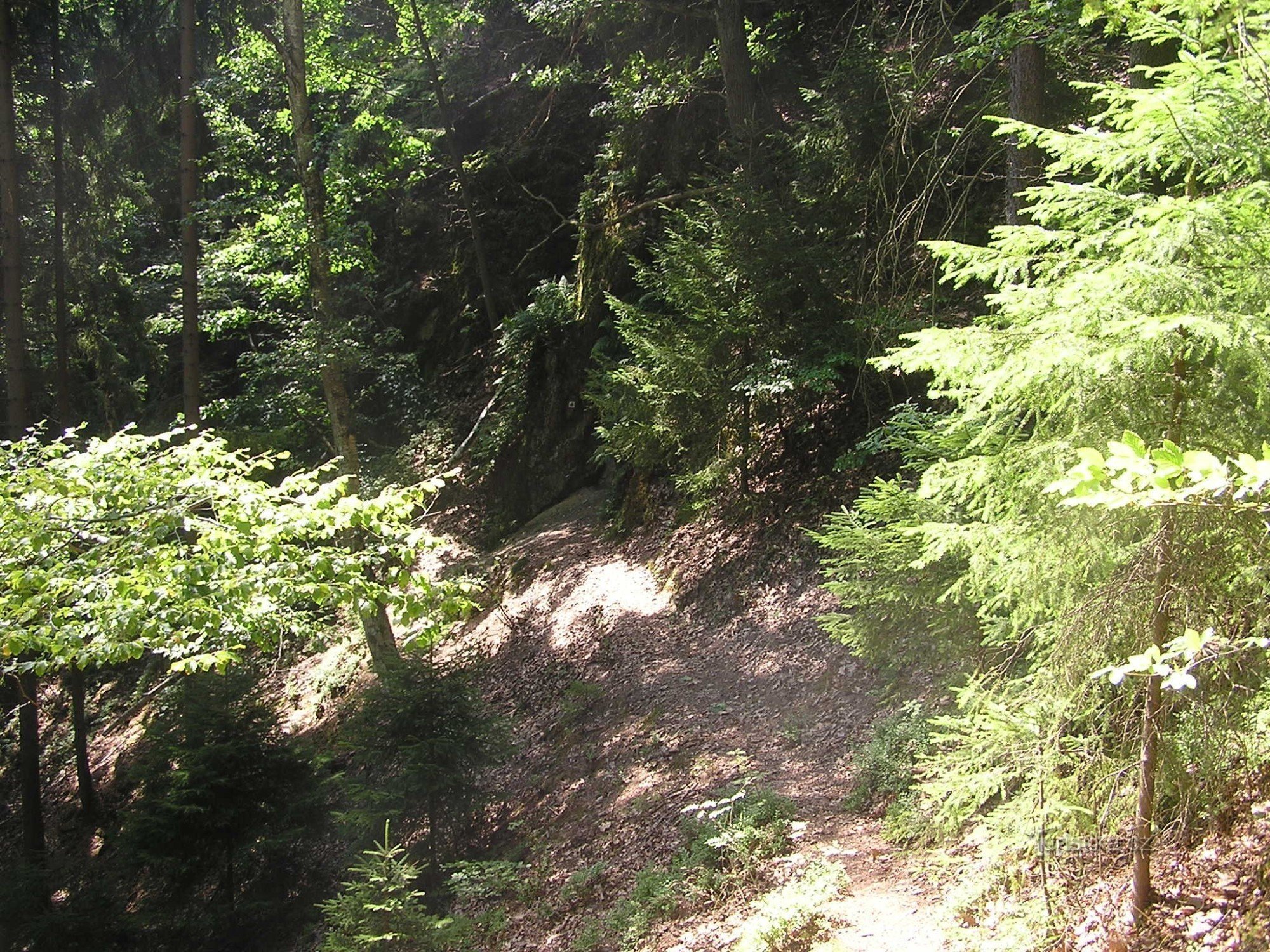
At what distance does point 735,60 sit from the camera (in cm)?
1292

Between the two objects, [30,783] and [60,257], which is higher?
[60,257]

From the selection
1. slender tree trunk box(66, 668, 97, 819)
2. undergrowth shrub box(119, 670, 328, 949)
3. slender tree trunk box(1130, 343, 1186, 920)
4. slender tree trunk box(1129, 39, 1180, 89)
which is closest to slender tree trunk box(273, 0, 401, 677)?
undergrowth shrub box(119, 670, 328, 949)

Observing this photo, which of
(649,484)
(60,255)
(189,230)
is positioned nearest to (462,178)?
(189,230)

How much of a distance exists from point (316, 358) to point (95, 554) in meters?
5.96

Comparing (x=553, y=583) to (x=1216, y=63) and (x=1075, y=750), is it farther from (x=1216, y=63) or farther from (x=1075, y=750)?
(x=1216, y=63)

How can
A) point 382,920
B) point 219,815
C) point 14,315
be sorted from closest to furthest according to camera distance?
1. point 382,920
2. point 219,815
3. point 14,315

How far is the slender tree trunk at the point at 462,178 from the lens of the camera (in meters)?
19.0

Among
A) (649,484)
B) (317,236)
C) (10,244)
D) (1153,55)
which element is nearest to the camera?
(1153,55)

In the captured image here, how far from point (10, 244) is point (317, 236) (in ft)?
15.0

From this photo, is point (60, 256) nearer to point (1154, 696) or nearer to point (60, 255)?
point (60, 255)

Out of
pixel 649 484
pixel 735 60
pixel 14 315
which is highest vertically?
pixel 735 60

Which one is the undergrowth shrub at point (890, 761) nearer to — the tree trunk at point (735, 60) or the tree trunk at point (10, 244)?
the tree trunk at point (735, 60)

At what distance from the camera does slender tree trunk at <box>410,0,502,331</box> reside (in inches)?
749

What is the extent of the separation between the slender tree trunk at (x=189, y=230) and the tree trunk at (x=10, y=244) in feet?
6.39
